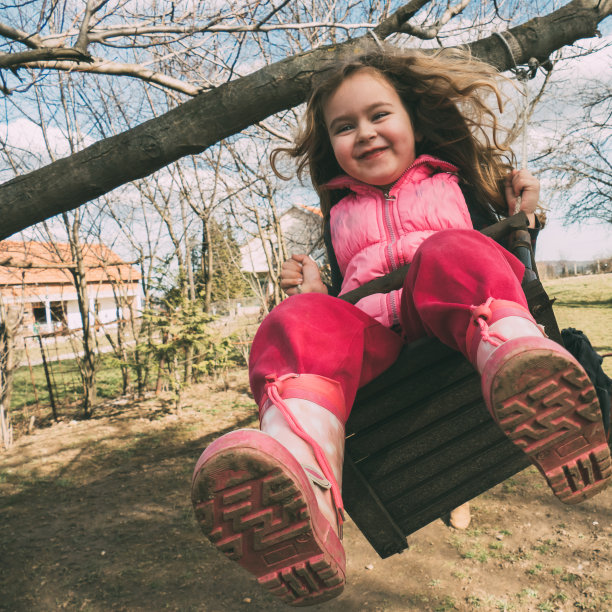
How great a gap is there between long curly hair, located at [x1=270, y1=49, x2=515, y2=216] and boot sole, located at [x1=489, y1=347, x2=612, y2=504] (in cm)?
101

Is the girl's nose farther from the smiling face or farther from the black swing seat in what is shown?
the black swing seat

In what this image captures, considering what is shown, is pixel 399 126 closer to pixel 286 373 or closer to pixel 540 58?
pixel 286 373

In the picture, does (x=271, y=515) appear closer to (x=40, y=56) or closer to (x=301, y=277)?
(x=301, y=277)

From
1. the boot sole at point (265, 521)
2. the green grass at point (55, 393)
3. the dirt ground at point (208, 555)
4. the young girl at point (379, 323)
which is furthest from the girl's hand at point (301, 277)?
the green grass at point (55, 393)

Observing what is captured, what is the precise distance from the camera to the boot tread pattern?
91 centimetres

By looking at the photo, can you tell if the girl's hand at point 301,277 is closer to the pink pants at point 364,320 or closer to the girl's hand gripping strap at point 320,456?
the pink pants at point 364,320

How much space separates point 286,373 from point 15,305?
665cm

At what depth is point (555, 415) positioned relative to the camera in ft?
3.28

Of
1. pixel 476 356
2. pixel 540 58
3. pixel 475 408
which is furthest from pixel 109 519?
pixel 540 58

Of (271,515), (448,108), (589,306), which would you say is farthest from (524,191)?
(589,306)

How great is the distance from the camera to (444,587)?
2.95 meters

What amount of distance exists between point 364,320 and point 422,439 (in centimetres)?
42

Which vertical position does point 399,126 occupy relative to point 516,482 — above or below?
above

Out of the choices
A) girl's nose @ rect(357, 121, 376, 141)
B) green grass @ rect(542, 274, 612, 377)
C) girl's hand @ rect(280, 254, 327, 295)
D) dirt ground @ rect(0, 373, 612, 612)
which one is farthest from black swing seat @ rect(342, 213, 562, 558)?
green grass @ rect(542, 274, 612, 377)
